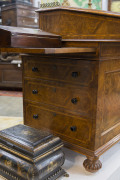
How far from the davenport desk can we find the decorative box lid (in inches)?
9.8

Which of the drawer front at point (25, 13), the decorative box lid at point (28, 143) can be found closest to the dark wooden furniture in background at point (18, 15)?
the drawer front at point (25, 13)

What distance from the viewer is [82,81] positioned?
5.25 feet

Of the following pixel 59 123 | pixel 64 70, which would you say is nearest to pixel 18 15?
pixel 64 70

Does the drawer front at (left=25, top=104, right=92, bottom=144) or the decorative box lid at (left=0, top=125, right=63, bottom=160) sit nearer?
the decorative box lid at (left=0, top=125, right=63, bottom=160)

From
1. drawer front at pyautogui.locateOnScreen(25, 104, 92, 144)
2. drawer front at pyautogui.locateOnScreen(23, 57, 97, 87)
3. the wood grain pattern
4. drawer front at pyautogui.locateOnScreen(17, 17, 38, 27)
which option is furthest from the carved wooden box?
drawer front at pyautogui.locateOnScreen(17, 17, 38, 27)

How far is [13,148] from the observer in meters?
1.55

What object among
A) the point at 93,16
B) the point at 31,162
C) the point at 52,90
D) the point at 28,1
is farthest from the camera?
the point at 28,1

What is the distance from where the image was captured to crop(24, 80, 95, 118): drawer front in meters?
1.60

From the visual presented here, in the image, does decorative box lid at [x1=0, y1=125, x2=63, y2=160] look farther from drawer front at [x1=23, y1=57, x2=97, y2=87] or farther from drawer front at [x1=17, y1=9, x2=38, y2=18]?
drawer front at [x1=17, y1=9, x2=38, y2=18]

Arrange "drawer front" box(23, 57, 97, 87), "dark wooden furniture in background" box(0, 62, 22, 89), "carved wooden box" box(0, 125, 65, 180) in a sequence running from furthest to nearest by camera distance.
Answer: "dark wooden furniture in background" box(0, 62, 22, 89)
"drawer front" box(23, 57, 97, 87)
"carved wooden box" box(0, 125, 65, 180)

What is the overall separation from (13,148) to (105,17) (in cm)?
124

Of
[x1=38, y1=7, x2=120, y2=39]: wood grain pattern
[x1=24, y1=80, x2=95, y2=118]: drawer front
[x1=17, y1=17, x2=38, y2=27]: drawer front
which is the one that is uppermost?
[x1=17, y1=17, x2=38, y2=27]: drawer front

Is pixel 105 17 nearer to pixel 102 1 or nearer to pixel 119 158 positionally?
pixel 119 158

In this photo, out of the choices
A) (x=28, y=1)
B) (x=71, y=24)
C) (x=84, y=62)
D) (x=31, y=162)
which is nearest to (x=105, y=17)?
(x=71, y=24)
